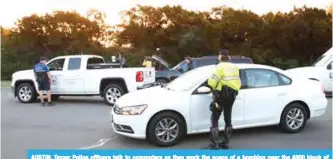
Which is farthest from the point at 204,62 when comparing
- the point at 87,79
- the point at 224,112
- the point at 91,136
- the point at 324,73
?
the point at 224,112

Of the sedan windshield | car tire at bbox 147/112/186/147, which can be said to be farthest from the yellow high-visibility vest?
car tire at bbox 147/112/186/147

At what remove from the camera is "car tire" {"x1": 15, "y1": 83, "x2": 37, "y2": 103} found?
13383 mm

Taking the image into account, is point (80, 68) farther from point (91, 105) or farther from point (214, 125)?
point (214, 125)

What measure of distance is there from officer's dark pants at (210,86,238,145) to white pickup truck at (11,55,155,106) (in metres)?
5.53

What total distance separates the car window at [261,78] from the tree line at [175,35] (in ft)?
70.7

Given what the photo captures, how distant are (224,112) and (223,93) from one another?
0.37 metres

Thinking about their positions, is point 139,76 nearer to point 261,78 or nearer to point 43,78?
point 43,78

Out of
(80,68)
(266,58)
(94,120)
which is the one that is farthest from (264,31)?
(94,120)

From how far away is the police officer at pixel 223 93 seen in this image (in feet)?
21.8

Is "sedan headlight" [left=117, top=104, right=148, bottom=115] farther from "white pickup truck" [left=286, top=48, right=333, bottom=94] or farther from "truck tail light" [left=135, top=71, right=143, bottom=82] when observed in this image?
"white pickup truck" [left=286, top=48, right=333, bottom=94]

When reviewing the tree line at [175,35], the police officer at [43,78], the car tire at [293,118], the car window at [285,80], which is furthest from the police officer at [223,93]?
the tree line at [175,35]

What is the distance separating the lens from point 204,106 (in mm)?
7148

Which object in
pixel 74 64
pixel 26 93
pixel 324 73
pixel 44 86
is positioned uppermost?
pixel 74 64

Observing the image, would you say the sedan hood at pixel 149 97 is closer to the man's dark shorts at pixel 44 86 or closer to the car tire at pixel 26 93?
the man's dark shorts at pixel 44 86
